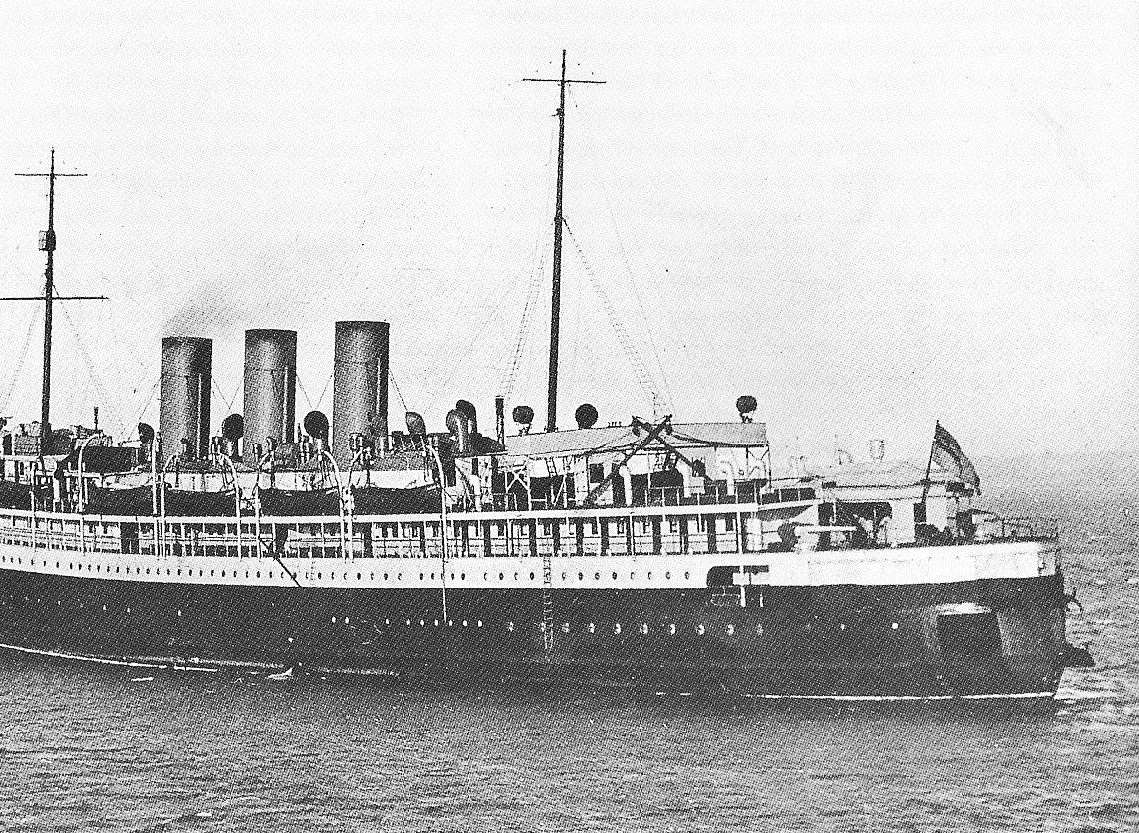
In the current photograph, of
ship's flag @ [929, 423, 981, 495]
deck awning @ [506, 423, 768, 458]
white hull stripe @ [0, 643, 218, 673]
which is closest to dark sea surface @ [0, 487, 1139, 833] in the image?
white hull stripe @ [0, 643, 218, 673]

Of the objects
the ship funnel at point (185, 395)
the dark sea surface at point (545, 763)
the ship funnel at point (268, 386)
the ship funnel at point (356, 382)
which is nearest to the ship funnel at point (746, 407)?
the dark sea surface at point (545, 763)

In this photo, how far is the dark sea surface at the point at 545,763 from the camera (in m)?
17.8

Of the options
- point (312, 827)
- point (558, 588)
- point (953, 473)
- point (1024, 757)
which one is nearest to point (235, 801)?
point (312, 827)

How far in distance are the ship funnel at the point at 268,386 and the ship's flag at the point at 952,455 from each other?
17.3m

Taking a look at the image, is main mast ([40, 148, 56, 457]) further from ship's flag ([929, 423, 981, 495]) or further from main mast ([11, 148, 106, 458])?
ship's flag ([929, 423, 981, 495])

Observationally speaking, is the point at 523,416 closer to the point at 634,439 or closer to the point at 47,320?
the point at 634,439

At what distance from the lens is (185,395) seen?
112 ft

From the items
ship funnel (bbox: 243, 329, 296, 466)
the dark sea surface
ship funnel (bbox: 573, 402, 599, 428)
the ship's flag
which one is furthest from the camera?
ship funnel (bbox: 243, 329, 296, 466)

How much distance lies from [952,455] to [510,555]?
9354 mm

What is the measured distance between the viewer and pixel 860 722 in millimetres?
21969

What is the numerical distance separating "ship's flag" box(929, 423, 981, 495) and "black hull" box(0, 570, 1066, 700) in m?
2.67

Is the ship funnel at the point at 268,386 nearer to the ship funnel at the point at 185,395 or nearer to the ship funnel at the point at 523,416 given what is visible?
the ship funnel at the point at 185,395

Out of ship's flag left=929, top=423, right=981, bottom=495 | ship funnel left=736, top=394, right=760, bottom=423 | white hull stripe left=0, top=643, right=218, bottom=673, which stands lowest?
white hull stripe left=0, top=643, right=218, bottom=673

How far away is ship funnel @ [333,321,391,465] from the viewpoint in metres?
32.1
